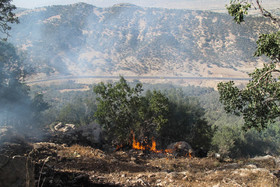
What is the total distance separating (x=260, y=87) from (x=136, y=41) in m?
66.9

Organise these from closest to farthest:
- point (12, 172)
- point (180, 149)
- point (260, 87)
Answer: point (12, 172) → point (260, 87) → point (180, 149)

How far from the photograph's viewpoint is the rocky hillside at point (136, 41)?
56.4 metres

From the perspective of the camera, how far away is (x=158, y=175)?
706cm

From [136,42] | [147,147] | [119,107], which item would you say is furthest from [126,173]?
[136,42]

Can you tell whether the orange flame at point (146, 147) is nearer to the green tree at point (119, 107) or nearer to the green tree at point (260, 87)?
the green tree at point (119, 107)

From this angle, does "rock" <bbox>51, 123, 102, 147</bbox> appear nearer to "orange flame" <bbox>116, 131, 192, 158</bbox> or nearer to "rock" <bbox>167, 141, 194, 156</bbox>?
"orange flame" <bbox>116, 131, 192, 158</bbox>

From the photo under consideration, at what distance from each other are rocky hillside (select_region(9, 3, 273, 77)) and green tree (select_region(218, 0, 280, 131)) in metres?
46.7

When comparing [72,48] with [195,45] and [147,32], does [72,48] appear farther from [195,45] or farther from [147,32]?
[195,45]

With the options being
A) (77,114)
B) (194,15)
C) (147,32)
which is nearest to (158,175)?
(77,114)

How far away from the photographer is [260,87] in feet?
21.0

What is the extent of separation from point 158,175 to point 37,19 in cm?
8372

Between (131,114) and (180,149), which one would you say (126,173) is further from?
(131,114)

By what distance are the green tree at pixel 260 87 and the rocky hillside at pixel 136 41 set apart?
46670mm

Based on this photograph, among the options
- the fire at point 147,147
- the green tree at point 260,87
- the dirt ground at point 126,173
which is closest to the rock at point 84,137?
the fire at point 147,147
